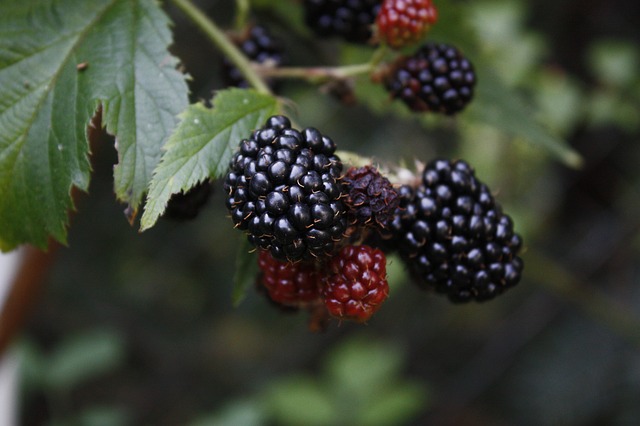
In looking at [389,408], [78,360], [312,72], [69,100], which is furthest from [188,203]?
[389,408]

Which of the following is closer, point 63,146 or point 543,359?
point 63,146

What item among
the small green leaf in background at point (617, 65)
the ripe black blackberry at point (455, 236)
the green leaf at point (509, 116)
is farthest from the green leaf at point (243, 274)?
the small green leaf in background at point (617, 65)

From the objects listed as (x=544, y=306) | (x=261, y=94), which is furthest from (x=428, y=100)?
(x=544, y=306)

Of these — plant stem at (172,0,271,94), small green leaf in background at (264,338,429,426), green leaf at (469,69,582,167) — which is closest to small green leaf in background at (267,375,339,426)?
small green leaf in background at (264,338,429,426)

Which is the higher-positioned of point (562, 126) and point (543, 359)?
point (562, 126)

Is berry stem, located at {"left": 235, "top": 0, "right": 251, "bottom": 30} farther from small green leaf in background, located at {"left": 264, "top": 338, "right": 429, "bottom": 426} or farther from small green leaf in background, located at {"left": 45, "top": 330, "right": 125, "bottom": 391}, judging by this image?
small green leaf in background, located at {"left": 264, "top": 338, "right": 429, "bottom": 426}

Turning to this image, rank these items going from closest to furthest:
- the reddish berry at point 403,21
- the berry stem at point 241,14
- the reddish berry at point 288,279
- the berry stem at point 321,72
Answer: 1. the reddish berry at point 288,279
2. the reddish berry at point 403,21
3. the berry stem at point 321,72
4. the berry stem at point 241,14

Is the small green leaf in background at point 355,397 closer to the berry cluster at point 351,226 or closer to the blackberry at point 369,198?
the berry cluster at point 351,226

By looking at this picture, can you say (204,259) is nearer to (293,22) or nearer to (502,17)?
(502,17)
